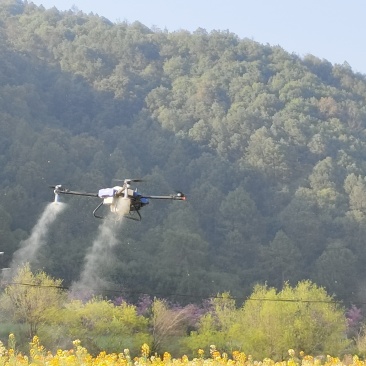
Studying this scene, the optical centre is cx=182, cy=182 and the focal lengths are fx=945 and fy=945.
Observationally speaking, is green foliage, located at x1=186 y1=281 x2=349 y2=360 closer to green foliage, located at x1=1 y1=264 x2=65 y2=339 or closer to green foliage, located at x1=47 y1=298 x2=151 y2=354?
green foliage, located at x1=47 y1=298 x2=151 y2=354

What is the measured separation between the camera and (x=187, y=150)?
114 meters

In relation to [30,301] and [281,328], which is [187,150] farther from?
[281,328]

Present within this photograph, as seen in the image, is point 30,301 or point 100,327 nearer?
point 30,301

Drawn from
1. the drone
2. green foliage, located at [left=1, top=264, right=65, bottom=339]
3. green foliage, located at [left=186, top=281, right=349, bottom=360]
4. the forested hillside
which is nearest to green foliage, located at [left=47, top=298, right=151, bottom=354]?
green foliage, located at [left=1, top=264, right=65, bottom=339]

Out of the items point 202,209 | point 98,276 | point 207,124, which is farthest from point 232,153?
point 98,276

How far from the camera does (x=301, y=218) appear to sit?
9519 centimetres

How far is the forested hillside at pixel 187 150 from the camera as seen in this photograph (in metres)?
80.0

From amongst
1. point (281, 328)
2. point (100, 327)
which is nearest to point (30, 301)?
point (100, 327)

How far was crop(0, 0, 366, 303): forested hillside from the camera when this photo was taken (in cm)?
8000

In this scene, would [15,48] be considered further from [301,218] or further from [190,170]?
[301,218]

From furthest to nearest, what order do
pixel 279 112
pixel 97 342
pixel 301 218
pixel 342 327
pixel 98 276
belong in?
pixel 279 112
pixel 301 218
pixel 98 276
pixel 342 327
pixel 97 342

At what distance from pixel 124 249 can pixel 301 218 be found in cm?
2447

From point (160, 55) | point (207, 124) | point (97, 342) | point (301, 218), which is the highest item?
point (160, 55)

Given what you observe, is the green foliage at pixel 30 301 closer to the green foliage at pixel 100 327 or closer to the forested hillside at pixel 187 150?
the green foliage at pixel 100 327
